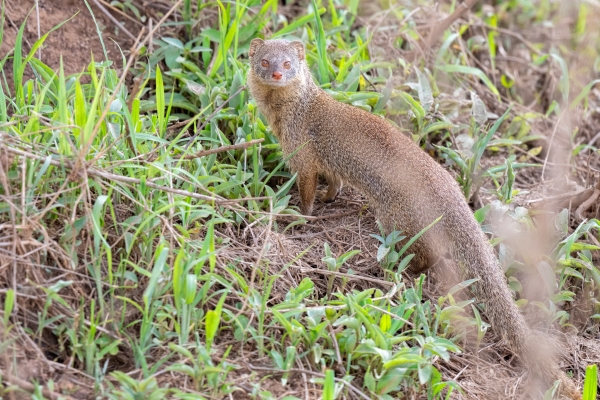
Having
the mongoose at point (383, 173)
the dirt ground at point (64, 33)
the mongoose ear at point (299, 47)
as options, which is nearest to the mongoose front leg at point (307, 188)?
the mongoose at point (383, 173)

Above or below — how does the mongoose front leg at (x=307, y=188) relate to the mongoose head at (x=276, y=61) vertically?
below

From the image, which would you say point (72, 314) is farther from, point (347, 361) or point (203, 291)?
point (347, 361)

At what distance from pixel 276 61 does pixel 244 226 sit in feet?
3.07

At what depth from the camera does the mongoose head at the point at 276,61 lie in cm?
390

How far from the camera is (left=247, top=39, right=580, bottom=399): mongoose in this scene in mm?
3494

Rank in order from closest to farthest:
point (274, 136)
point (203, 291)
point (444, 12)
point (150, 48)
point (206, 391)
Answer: point (206, 391) → point (203, 291) → point (274, 136) → point (150, 48) → point (444, 12)

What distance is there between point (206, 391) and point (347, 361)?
1.99 feet

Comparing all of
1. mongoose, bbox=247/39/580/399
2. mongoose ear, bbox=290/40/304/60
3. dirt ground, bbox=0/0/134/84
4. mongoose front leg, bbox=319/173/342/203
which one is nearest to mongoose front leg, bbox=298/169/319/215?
mongoose, bbox=247/39/580/399

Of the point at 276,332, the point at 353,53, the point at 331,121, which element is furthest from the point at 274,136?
the point at 276,332

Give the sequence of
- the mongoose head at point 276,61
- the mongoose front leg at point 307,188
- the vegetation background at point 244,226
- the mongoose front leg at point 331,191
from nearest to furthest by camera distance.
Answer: the vegetation background at point 244,226
the mongoose head at point 276,61
the mongoose front leg at point 307,188
the mongoose front leg at point 331,191

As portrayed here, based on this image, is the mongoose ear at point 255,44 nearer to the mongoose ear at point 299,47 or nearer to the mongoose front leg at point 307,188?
the mongoose ear at point 299,47

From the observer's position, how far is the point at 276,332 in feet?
10.1

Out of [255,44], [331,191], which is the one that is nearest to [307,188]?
[331,191]

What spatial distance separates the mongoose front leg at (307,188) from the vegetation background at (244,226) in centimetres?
9
